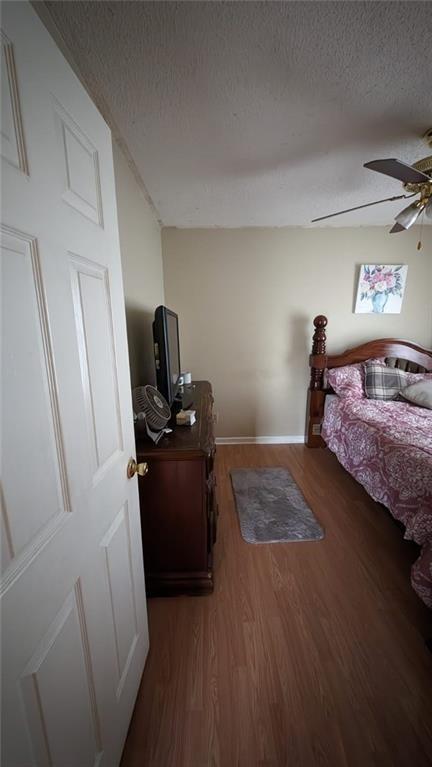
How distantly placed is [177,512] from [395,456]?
1342mm

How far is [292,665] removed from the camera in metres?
1.17

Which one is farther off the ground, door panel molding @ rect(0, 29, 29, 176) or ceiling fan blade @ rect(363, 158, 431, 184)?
ceiling fan blade @ rect(363, 158, 431, 184)

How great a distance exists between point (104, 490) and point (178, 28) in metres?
1.53

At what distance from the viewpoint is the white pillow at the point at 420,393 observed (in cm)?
251

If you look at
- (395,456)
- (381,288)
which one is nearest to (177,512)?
(395,456)

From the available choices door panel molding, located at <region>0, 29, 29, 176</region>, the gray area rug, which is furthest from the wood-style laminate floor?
door panel molding, located at <region>0, 29, 29, 176</region>

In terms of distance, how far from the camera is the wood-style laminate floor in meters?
0.95

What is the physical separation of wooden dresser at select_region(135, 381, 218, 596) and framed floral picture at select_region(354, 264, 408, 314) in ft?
8.23

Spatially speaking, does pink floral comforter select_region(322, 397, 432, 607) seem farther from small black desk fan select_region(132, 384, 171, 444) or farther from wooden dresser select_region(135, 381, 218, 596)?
small black desk fan select_region(132, 384, 171, 444)

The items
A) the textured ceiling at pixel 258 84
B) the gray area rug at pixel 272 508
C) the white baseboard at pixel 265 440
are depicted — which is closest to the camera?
the textured ceiling at pixel 258 84

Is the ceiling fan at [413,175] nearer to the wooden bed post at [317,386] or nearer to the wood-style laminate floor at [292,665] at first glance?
the wooden bed post at [317,386]

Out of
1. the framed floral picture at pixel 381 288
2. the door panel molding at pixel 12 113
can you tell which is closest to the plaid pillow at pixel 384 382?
the framed floral picture at pixel 381 288

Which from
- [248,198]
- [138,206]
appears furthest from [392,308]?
[138,206]

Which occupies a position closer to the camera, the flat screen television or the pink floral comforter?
the pink floral comforter
